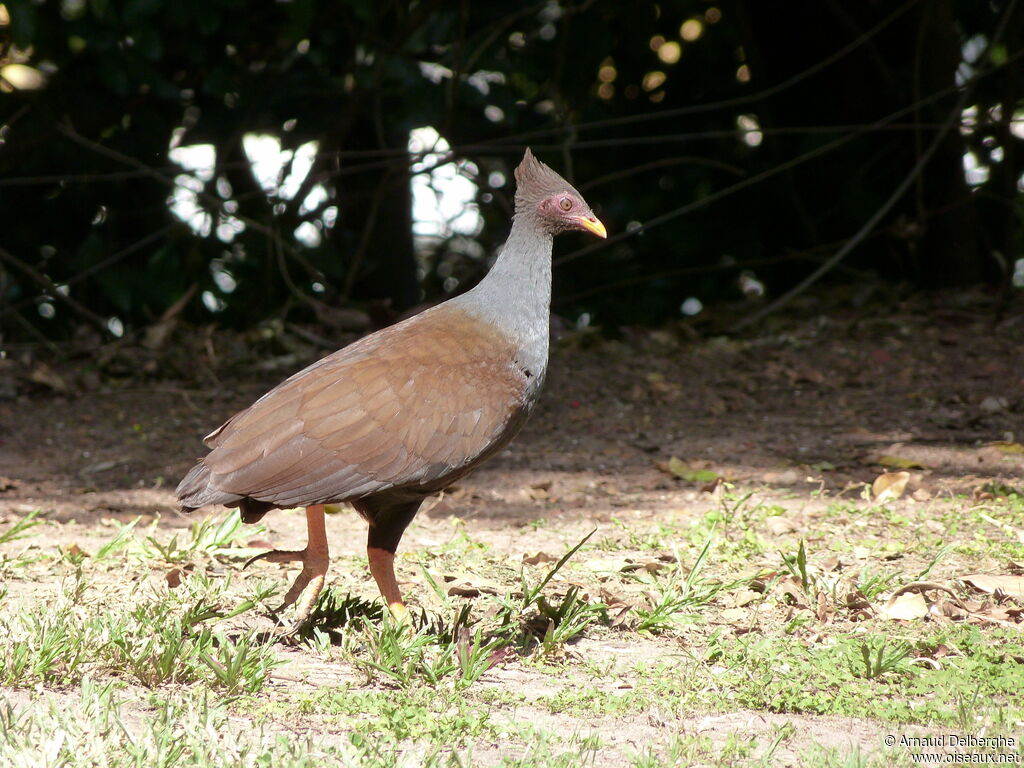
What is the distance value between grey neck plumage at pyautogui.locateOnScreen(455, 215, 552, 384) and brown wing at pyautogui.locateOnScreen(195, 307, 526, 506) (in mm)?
77

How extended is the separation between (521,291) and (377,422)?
0.69 meters

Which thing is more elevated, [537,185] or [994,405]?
[537,185]

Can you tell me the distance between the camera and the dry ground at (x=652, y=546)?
287 centimetres

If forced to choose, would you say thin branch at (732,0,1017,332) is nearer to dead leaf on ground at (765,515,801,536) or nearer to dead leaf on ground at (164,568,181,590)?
dead leaf on ground at (765,515,801,536)

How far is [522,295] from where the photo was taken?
3.74 metres

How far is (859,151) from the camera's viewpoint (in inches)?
330

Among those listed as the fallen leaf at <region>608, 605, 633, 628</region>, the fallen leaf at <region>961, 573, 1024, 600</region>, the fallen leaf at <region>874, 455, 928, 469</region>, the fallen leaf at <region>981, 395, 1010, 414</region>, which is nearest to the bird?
the fallen leaf at <region>608, 605, 633, 628</region>

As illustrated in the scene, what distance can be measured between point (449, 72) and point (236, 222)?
1.75 m

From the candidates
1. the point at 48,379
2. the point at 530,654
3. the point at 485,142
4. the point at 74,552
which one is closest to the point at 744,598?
the point at 530,654

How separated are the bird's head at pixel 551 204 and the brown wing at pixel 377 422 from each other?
19.7 inches

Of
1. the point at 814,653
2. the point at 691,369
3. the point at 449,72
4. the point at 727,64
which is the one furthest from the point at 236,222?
the point at 814,653

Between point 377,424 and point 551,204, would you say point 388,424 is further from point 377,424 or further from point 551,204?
point 551,204

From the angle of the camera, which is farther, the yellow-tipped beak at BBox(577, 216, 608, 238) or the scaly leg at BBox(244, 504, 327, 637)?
the yellow-tipped beak at BBox(577, 216, 608, 238)

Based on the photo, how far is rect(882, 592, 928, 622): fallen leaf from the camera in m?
3.57
